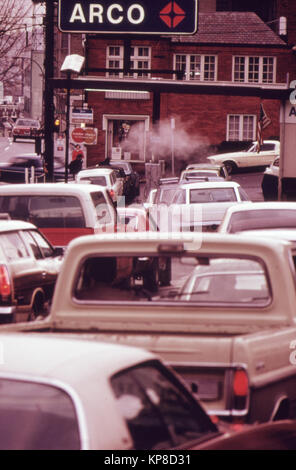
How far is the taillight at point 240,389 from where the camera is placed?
5527mm

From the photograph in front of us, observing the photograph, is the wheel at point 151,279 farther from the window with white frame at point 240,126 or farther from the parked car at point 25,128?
the parked car at point 25,128

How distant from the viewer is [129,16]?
992 inches

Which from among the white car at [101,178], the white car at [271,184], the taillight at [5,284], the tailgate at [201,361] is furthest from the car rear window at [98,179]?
the tailgate at [201,361]

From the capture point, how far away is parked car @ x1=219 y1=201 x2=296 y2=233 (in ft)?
46.5

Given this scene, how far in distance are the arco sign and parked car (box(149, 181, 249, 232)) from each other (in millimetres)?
4001

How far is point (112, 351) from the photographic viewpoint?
431 centimetres

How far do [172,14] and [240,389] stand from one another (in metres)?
20.3

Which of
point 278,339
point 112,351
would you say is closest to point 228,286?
point 278,339

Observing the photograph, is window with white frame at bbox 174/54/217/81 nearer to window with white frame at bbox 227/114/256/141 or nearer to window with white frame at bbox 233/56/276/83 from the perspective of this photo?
window with white frame at bbox 233/56/276/83

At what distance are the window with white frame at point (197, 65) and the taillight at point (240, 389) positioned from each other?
172 feet

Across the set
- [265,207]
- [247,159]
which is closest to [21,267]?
[265,207]

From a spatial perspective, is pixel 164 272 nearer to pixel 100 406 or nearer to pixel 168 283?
pixel 168 283
